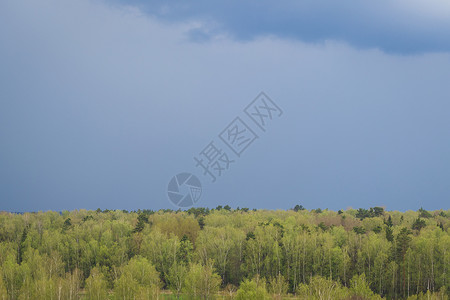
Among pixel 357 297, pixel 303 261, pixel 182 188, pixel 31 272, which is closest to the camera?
pixel 357 297

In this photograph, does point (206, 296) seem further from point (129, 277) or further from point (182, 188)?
point (182, 188)

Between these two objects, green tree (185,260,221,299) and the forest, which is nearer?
the forest

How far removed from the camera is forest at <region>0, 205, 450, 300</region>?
5578 centimetres

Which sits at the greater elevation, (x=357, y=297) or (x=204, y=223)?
(x=204, y=223)

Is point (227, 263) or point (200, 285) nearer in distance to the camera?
point (200, 285)

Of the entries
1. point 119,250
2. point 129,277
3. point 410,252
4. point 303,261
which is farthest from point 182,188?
point 410,252

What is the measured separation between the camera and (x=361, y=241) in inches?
3009

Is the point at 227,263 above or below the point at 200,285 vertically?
above

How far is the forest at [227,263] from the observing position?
55.8m

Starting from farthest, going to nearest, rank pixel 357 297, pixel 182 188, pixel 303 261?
1. pixel 182 188
2. pixel 303 261
3. pixel 357 297

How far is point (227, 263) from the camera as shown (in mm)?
78000

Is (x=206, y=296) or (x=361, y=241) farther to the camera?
(x=361, y=241)

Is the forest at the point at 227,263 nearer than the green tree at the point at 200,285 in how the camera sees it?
Yes

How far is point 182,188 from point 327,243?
32.9 m
